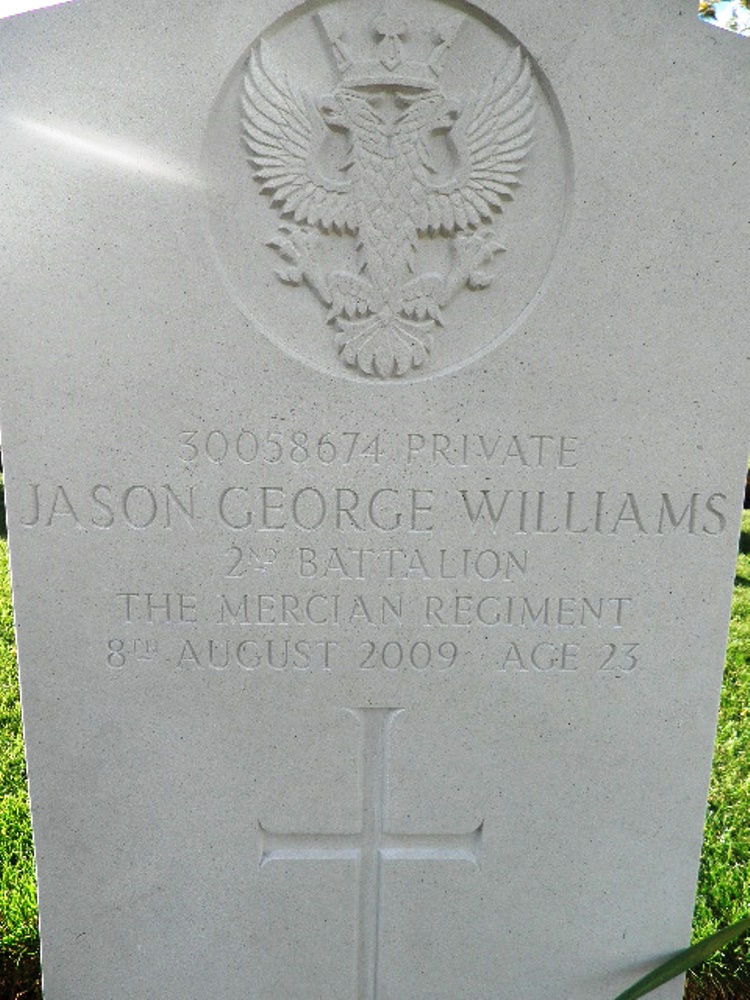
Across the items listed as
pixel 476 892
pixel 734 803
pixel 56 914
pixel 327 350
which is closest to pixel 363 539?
pixel 327 350

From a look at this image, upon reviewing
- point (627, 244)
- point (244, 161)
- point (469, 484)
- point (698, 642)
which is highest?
point (244, 161)

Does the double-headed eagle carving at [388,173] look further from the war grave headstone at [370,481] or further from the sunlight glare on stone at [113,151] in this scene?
the sunlight glare on stone at [113,151]

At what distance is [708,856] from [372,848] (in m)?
1.36

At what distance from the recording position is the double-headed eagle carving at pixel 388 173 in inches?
62.6

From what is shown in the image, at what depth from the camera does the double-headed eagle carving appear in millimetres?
1591

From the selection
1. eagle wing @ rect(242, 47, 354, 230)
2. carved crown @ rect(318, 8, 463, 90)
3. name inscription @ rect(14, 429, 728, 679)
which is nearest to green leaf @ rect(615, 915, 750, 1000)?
name inscription @ rect(14, 429, 728, 679)

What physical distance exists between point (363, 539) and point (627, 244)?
2.70 ft

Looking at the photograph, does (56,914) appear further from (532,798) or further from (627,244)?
(627,244)

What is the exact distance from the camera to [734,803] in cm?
306

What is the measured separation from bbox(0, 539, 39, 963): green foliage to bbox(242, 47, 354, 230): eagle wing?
210cm

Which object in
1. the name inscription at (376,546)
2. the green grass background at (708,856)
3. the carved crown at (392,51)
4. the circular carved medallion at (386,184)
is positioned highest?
the carved crown at (392,51)

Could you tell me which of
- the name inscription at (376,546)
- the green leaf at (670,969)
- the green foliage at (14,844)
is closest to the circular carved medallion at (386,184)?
the name inscription at (376,546)

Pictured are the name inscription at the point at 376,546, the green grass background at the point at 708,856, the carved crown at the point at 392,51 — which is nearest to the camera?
A: the carved crown at the point at 392,51

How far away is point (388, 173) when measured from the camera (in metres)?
1.63
